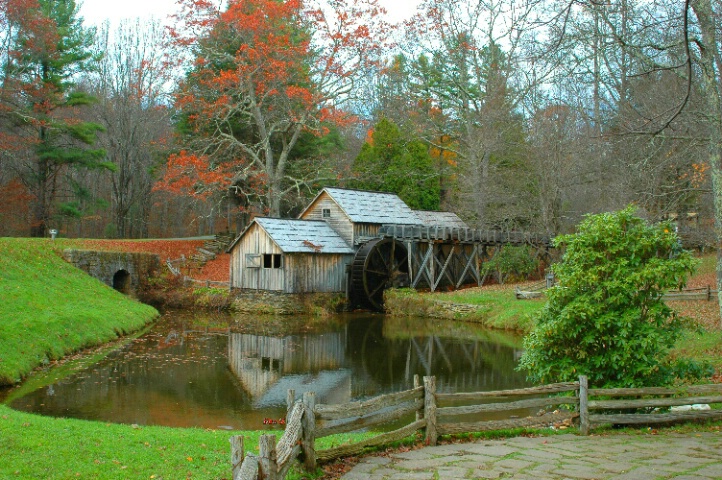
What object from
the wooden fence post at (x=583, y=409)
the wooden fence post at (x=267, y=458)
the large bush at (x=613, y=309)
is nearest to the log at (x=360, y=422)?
the wooden fence post at (x=267, y=458)

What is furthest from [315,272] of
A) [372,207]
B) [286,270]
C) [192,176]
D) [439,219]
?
[192,176]

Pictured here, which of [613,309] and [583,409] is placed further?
[613,309]

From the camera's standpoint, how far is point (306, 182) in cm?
3597

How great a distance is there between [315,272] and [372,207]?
17.7 ft

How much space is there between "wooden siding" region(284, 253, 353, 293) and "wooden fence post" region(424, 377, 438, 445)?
68.9 feet

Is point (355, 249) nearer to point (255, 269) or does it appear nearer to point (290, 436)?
point (255, 269)

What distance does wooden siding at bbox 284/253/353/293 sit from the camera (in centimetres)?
2873

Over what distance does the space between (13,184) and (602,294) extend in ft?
114

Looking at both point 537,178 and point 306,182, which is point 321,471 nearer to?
point 537,178

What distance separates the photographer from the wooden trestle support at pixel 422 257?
29.6m

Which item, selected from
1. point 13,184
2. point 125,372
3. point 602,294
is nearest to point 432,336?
point 125,372

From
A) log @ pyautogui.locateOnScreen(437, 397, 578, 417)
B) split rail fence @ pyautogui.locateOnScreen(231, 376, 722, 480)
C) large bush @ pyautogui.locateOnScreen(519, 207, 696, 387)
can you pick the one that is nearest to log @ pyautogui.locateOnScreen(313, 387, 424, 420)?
split rail fence @ pyautogui.locateOnScreen(231, 376, 722, 480)

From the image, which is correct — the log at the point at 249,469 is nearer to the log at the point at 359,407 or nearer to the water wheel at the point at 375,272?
the log at the point at 359,407

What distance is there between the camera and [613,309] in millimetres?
9586
